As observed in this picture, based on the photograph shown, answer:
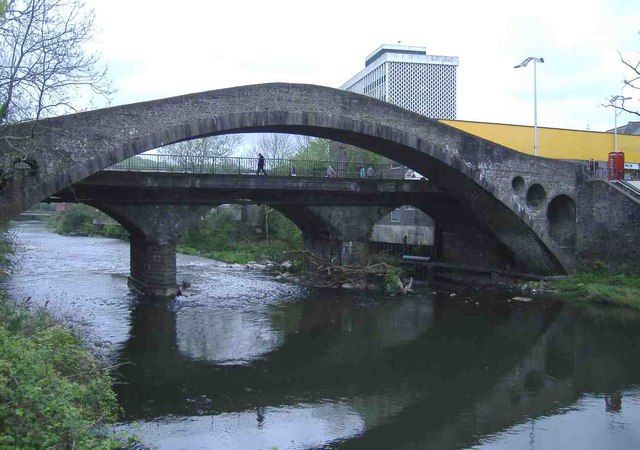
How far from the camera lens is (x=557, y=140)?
3559 cm

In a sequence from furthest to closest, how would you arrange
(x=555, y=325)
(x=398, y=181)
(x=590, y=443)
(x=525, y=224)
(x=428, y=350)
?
(x=398, y=181), (x=525, y=224), (x=555, y=325), (x=428, y=350), (x=590, y=443)

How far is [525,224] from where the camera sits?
79.0 ft

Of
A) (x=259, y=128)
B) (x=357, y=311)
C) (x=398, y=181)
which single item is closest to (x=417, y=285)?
(x=398, y=181)

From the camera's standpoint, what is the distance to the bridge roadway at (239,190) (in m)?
20.7

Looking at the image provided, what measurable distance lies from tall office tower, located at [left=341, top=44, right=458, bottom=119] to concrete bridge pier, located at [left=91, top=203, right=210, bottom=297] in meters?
85.8

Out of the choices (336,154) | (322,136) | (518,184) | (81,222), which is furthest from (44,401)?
(81,222)

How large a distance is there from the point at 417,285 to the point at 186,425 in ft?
63.7

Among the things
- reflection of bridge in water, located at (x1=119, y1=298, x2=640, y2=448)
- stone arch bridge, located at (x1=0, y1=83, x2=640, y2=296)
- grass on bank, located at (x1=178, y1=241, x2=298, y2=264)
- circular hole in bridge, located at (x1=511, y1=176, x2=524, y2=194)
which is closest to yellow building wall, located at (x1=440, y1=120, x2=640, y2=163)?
stone arch bridge, located at (x1=0, y1=83, x2=640, y2=296)

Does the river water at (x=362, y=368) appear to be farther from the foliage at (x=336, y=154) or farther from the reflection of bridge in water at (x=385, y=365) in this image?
the foliage at (x=336, y=154)

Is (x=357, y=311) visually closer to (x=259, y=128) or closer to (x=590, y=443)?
(x=259, y=128)

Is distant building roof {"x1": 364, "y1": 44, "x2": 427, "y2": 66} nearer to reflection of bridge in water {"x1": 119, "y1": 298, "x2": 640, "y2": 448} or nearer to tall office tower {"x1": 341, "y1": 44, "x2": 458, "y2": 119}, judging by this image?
tall office tower {"x1": 341, "y1": 44, "x2": 458, "y2": 119}

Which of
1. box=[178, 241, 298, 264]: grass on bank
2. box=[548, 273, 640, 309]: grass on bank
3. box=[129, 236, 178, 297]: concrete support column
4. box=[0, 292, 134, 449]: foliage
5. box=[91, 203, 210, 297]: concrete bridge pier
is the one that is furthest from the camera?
box=[178, 241, 298, 264]: grass on bank

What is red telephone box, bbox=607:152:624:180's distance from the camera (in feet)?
83.9

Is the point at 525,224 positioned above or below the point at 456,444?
above
